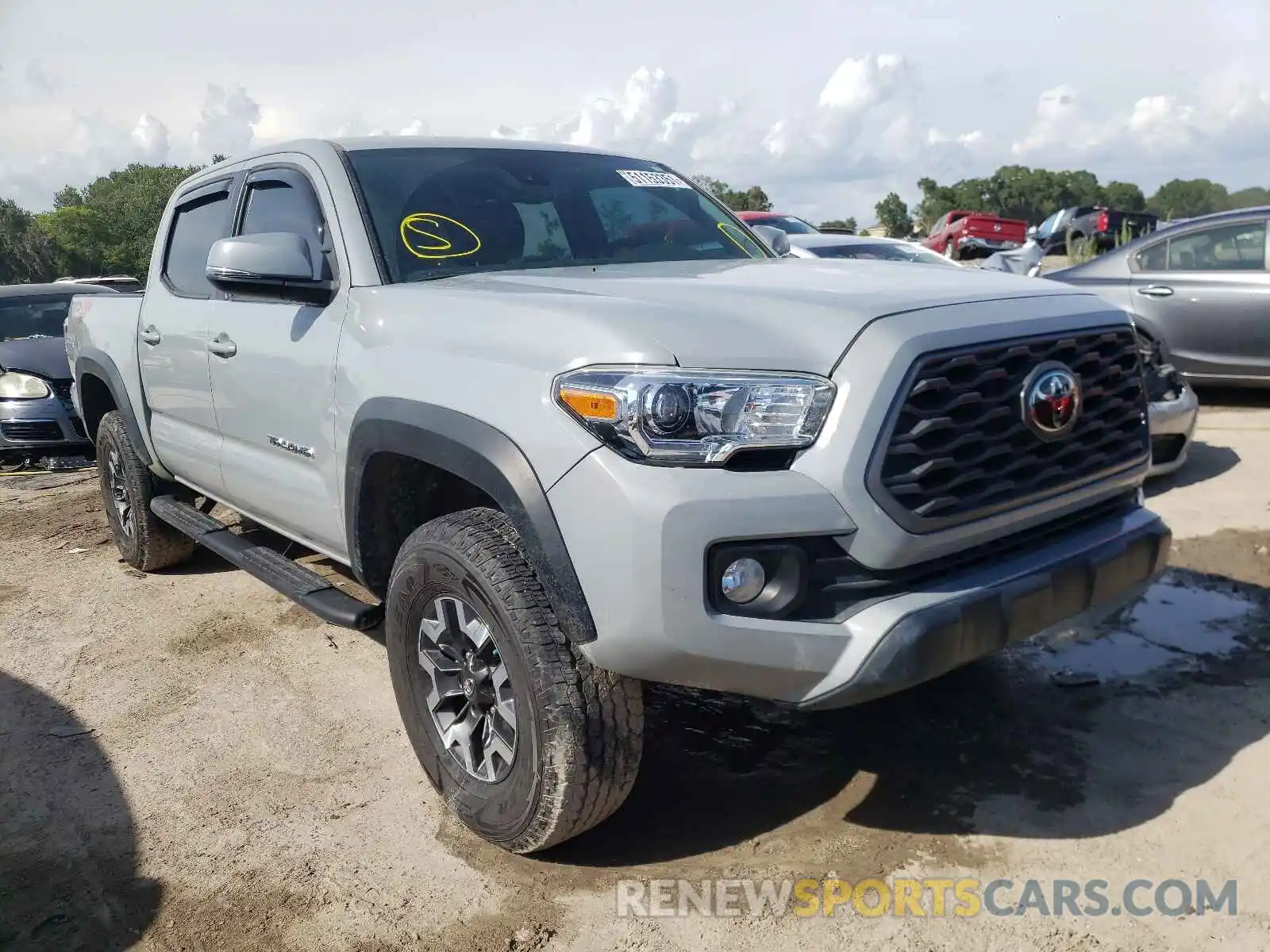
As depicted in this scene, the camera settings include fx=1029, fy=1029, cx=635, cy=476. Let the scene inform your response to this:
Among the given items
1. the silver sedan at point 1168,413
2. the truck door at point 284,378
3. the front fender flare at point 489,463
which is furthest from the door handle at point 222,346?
the silver sedan at point 1168,413

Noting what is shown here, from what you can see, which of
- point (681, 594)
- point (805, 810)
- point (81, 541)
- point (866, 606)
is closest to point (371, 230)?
point (681, 594)

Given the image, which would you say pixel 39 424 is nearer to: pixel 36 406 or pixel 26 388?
pixel 36 406

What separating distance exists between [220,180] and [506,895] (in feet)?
10.6

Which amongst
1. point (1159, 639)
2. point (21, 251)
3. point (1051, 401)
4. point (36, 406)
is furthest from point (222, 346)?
point (21, 251)

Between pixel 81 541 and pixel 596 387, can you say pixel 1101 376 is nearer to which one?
pixel 596 387

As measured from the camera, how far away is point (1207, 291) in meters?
7.16

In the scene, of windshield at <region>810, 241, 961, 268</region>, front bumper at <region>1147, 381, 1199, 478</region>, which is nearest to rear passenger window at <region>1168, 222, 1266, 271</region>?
windshield at <region>810, 241, 961, 268</region>

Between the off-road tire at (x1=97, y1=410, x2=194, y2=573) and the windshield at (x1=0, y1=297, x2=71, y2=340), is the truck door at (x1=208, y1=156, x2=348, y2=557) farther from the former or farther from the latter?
the windshield at (x1=0, y1=297, x2=71, y2=340)

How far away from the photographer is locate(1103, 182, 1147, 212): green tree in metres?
76.2

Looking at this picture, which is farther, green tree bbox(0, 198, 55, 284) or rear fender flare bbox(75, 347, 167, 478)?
green tree bbox(0, 198, 55, 284)

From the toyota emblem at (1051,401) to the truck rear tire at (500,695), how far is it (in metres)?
1.14

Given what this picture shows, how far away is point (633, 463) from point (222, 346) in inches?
91.0

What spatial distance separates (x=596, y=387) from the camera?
2250mm

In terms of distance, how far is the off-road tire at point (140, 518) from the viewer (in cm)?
512
